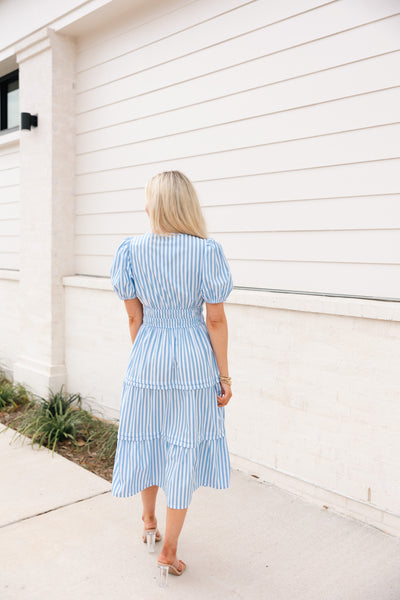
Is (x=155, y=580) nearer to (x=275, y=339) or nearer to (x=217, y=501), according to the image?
(x=217, y=501)

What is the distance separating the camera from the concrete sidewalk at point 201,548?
7.80 feet

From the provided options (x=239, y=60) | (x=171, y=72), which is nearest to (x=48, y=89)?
(x=171, y=72)

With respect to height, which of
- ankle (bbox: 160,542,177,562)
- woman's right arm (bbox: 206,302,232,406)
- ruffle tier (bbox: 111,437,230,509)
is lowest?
ankle (bbox: 160,542,177,562)

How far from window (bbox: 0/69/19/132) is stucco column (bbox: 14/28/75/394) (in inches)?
35.3

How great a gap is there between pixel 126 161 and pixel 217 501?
9.56ft

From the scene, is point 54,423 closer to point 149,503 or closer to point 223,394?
point 149,503

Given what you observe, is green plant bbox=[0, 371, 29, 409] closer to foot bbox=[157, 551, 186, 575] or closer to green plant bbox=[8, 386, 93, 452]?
green plant bbox=[8, 386, 93, 452]

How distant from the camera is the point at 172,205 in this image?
234 cm

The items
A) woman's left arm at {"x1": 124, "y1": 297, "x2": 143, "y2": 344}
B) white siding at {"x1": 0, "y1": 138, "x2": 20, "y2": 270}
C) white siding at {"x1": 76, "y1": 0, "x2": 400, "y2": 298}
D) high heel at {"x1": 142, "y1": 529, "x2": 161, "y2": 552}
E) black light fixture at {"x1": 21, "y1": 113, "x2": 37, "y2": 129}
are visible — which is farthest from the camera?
white siding at {"x1": 0, "y1": 138, "x2": 20, "y2": 270}

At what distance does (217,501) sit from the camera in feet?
10.6

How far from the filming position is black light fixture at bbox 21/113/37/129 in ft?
17.3

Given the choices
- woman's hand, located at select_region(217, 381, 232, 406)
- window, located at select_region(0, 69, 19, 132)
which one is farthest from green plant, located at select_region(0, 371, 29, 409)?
woman's hand, located at select_region(217, 381, 232, 406)

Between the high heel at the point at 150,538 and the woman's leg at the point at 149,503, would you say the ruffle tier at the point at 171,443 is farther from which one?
the high heel at the point at 150,538

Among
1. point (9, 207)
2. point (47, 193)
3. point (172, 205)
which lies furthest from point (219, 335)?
point (9, 207)
